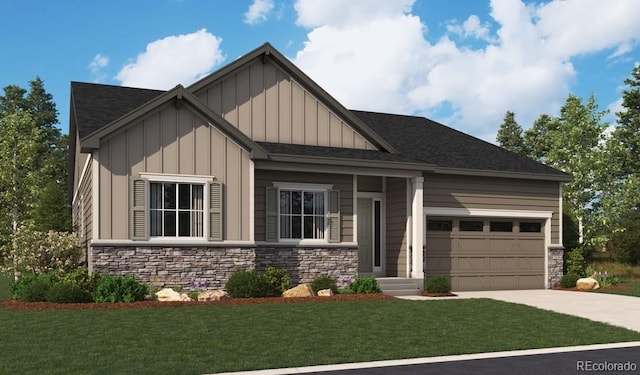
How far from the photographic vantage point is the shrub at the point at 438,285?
768 inches

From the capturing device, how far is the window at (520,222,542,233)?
75.4 feet

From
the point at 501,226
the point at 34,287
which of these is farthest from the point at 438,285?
the point at 34,287

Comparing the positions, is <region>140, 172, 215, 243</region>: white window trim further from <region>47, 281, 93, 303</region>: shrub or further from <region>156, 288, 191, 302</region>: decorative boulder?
<region>47, 281, 93, 303</region>: shrub

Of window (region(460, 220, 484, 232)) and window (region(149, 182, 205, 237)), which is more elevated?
window (region(149, 182, 205, 237))

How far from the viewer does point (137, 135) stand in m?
16.8

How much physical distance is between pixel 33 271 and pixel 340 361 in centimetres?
1252

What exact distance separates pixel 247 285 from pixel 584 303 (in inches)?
329

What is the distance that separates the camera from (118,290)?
49.1 ft

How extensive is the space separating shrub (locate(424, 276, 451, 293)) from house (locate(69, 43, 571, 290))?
0.61 meters

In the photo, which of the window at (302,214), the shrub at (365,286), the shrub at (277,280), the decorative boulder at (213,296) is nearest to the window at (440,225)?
the window at (302,214)

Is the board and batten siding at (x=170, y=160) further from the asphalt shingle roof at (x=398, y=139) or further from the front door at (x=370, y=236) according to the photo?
the front door at (x=370, y=236)

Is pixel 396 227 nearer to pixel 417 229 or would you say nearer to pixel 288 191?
pixel 417 229

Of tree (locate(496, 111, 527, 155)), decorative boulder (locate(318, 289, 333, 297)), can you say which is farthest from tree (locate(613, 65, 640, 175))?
decorative boulder (locate(318, 289, 333, 297))

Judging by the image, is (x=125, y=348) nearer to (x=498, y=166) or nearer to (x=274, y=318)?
(x=274, y=318)
